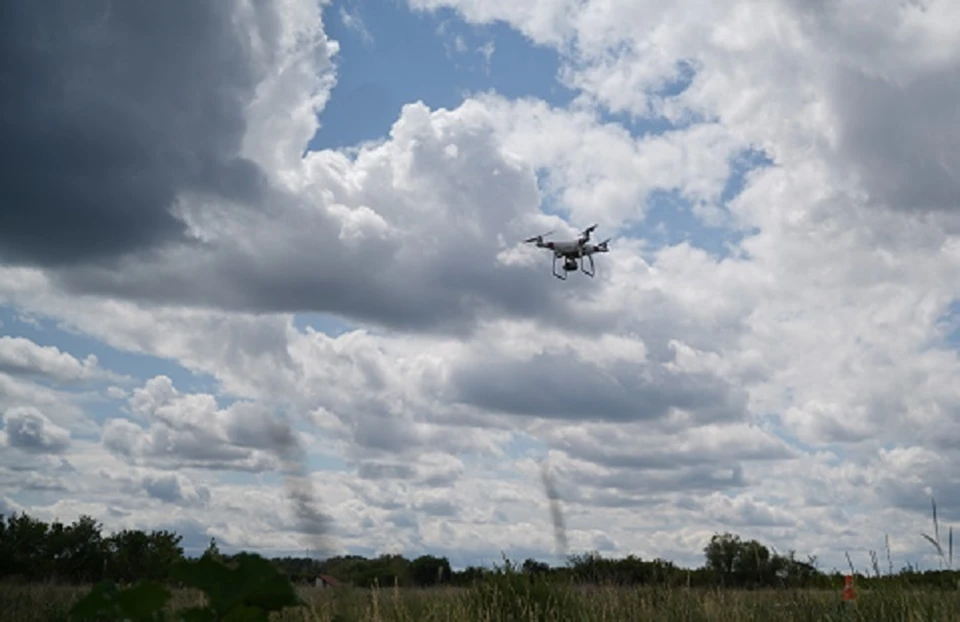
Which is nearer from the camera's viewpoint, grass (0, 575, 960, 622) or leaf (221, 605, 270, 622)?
leaf (221, 605, 270, 622)

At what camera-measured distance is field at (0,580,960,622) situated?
10117 millimetres

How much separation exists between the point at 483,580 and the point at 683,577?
3888 millimetres

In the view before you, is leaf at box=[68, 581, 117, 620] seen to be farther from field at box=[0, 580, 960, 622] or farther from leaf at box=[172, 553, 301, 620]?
field at box=[0, 580, 960, 622]

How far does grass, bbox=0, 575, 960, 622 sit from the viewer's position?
10.1 metres

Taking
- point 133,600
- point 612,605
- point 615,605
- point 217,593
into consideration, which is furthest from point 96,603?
point 615,605

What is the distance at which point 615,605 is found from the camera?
11383 millimetres

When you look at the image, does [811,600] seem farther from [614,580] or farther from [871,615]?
[614,580]

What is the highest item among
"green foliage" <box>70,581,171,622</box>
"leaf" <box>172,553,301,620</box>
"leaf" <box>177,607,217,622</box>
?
"leaf" <box>172,553,301,620</box>

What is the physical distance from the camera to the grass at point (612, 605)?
10.1 metres

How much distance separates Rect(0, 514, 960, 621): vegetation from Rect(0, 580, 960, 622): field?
0.03 m

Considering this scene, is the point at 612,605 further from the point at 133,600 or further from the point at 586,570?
the point at 133,600

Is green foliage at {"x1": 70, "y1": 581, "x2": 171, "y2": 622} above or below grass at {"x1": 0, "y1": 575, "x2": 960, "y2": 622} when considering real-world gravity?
below

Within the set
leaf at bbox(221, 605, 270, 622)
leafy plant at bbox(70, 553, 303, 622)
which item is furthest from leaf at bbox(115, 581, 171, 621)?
leaf at bbox(221, 605, 270, 622)

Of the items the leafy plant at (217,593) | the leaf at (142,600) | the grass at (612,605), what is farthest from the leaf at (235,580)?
the grass at (612,605)
